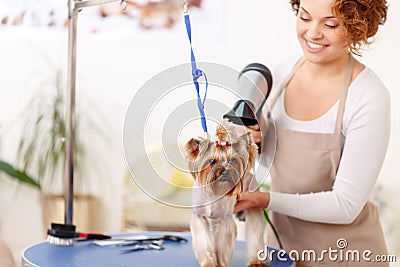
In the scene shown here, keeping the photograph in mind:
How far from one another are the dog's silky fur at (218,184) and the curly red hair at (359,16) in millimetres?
478

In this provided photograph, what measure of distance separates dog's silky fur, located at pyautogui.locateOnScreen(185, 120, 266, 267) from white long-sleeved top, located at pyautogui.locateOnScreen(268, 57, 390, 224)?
0.24 meters

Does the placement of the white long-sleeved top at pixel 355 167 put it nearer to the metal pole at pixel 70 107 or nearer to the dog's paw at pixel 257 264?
the dog's paw at pixel 257 264

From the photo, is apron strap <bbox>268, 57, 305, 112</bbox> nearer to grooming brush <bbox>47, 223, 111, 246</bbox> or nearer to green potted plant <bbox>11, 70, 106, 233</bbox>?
grooming brush <bbox>47, 223, 111, 246</bbox>

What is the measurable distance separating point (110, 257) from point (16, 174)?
1888 millimetres

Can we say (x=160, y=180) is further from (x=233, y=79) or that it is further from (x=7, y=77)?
(x=7, y=77)

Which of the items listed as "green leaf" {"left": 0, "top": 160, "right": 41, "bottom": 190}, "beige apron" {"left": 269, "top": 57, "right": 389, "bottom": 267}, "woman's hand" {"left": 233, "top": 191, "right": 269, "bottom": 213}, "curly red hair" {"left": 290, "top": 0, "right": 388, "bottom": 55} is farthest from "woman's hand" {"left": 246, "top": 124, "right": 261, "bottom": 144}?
"green leaf" {"left": 0, "top": 160, "right": 41, "bottom": 190}

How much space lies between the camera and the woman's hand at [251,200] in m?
1.59

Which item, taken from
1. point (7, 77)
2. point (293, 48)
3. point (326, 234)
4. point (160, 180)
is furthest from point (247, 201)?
point (7, 77)

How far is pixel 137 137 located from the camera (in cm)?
150

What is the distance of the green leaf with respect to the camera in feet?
11.2

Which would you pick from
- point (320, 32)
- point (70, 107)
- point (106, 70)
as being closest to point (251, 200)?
point (320, 32)

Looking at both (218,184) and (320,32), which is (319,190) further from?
(218,184)

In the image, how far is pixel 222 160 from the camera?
1369mm

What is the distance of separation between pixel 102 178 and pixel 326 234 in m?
2.05
